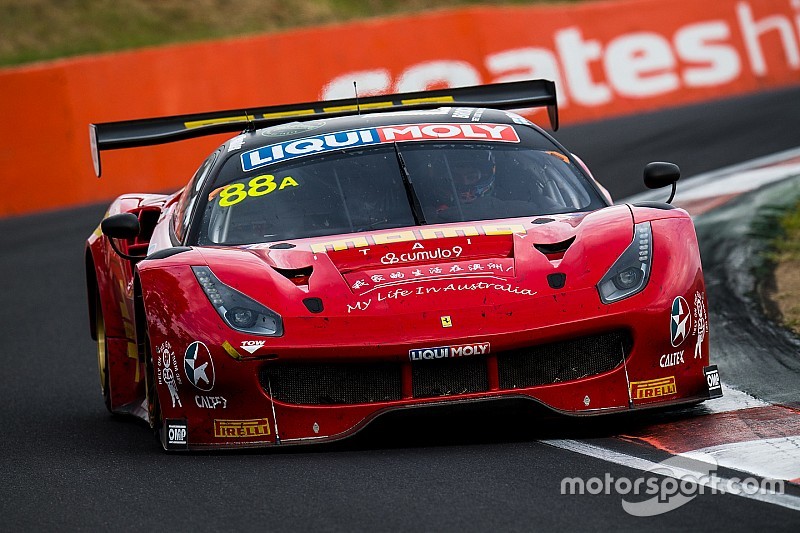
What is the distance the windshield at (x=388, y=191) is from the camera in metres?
6.54

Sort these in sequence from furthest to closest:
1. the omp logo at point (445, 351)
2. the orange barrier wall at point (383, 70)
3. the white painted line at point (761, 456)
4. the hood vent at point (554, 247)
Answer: the orange barrier wall at point (383, 70) → the hood vent at point (554, 247) → the omp logo at point (445, 351) → the white painted line at point (761, 456)

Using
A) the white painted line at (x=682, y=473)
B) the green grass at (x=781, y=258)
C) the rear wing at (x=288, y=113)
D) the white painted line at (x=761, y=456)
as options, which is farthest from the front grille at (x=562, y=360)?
the rear wing at (x=288, y=113)

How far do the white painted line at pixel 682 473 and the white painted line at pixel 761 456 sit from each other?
105 millimetres

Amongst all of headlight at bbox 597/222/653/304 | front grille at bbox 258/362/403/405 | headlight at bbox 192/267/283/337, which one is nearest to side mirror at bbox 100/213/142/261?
headlight at bbox 192/267/283/337

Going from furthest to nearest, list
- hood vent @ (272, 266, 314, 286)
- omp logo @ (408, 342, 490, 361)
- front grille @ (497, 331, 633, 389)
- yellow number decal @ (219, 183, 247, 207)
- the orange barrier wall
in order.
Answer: the orange barrier wall < yellow number decal @ (219, 183, 247, 207) < hood vent @ (272, 266, 314, 286) < front grille @ (497, 331, 633, 389) < omp logo @ (408, 342, 490, 361)

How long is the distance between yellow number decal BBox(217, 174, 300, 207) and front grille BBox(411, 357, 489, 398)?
1495mm

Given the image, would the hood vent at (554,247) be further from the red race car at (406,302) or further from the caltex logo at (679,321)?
the caltex logo at (679,321)

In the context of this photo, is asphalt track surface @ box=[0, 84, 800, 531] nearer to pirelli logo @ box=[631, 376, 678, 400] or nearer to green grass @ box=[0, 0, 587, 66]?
pirelli logo @ box=[631, 376, 678, 400]

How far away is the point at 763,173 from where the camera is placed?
13.9m

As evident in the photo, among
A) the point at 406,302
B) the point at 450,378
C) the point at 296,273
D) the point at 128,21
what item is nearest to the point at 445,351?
the point at 450,378

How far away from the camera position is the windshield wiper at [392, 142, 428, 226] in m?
6.51

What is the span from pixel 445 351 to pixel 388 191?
1374 millimetres

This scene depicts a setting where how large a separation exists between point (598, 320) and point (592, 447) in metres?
0.45

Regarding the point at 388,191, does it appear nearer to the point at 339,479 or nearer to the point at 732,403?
the point at 732,403
